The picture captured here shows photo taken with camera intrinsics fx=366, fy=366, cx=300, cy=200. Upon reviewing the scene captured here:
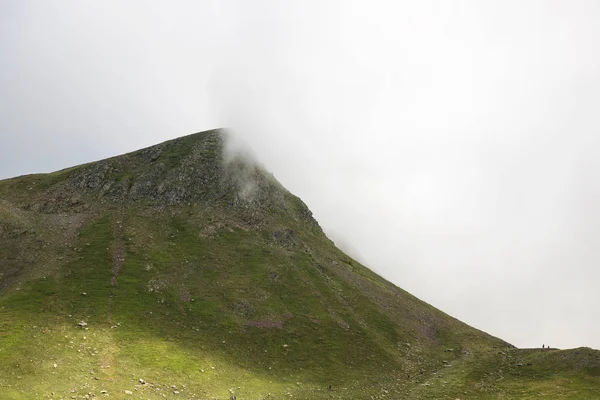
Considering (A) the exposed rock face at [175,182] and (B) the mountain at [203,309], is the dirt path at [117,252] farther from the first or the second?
(A) the exposed rock face at [175,182]

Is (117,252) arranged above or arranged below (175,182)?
below

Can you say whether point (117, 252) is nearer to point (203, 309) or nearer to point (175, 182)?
point (203, 309)

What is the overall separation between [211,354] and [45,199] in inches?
2853

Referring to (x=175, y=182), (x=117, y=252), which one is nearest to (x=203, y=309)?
(x=117, y=252)

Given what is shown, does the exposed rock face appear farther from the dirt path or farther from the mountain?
the dirt path

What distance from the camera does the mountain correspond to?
50.2 metres

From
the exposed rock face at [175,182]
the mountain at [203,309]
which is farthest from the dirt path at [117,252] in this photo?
the exposed rock face at [175,182]

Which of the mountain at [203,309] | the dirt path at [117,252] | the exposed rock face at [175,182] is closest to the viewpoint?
the mountain at [203,309]

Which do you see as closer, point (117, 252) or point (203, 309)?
point (203, 309)

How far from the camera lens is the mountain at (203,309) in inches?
1976

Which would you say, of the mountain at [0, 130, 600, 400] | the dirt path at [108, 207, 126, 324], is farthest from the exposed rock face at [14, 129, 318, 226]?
the dirt path at [108, 207, 126, 324]

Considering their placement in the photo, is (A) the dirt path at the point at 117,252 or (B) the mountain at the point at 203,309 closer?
(B) the mountain at the point at 203,309

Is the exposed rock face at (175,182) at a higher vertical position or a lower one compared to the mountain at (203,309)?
higher

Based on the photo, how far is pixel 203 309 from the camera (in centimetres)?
7250
